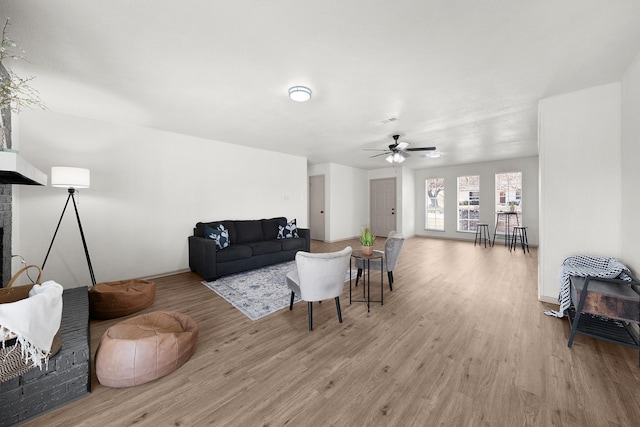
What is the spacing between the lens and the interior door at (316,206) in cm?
766

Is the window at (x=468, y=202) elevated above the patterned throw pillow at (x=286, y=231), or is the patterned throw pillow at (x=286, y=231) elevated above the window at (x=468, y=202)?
the window at (x=468, y=202)

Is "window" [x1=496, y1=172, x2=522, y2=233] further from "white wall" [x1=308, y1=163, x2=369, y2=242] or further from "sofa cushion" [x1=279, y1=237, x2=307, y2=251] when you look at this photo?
"sofa cushion" [x1=279, y1=237, x2=307, y2=251]

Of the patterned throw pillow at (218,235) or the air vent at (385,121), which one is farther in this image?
the patterned throw pillow at (218,235)

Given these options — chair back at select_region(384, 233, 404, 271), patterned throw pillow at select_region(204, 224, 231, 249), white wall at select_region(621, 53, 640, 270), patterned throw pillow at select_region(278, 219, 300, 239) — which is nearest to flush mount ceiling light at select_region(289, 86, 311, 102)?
chair back at select_region(384, 233, 404, 271)

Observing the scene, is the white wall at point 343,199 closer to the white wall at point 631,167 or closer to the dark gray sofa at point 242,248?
the dark gray sofa at point 242,248

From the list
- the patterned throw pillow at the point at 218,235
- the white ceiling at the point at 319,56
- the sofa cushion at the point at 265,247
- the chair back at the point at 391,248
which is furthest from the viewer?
the sofa cushion at the point at 265,247

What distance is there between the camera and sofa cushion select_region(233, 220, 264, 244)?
4.74 meters

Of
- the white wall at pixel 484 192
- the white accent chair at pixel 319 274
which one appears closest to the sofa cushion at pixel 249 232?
the white accent chair at pixel 319 274

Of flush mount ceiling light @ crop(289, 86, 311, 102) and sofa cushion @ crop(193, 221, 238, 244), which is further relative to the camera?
sofa cushion @ crop(193, 221, 238, 244)

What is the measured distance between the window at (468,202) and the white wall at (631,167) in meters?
5.35

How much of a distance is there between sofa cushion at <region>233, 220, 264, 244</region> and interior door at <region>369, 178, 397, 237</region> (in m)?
4.67

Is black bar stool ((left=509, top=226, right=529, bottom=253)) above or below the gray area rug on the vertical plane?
above

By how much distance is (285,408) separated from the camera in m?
1.48

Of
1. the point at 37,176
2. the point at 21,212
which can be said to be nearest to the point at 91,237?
the point at 21,212
